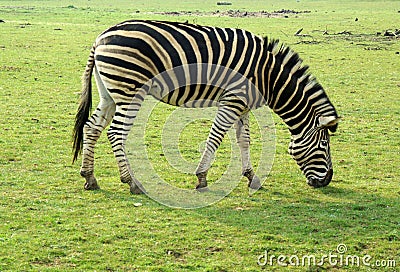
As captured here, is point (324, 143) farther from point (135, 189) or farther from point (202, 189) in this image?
point (135, 189)

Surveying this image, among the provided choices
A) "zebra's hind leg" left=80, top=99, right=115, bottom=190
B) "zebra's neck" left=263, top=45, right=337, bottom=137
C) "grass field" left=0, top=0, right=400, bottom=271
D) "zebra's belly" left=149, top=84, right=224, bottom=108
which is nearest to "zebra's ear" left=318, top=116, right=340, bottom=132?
"zebra's neck" left=263, top=45, right=337, bottom=137

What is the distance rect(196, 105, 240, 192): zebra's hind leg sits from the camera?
8945mm

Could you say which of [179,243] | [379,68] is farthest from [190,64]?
[379,68]

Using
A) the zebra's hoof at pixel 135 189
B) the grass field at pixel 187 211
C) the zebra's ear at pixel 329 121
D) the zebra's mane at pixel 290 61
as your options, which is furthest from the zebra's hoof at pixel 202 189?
the zebra's mane at pixel 290 61

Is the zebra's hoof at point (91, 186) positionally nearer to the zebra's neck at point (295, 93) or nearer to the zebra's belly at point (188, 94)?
the zebra's belly at point (188, 94)

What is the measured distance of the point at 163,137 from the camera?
40.5 feet

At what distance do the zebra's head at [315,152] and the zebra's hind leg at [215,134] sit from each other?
1028mm

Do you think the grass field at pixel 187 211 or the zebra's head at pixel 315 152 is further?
the zebra's head at pixel 315 152

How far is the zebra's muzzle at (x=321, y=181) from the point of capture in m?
9.15

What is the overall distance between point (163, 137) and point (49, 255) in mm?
5918

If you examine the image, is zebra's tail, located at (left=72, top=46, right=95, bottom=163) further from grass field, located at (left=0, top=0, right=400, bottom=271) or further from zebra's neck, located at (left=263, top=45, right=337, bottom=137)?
zebra's neck, located at (left=263, top=45, right=337, bottom=137)

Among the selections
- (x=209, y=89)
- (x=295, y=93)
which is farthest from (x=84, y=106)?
(x=295, y=93)

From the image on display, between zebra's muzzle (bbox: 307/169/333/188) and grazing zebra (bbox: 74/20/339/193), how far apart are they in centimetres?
1

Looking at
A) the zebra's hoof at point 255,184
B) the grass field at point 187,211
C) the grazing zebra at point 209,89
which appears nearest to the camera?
the grass field at point 187,211
